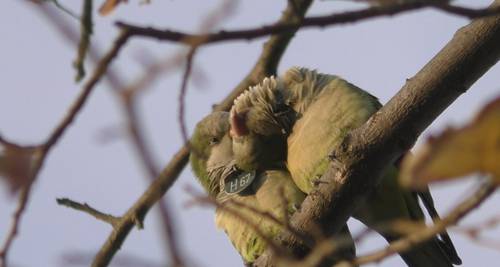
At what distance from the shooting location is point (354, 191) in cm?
355

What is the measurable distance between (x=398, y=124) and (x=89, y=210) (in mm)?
1908

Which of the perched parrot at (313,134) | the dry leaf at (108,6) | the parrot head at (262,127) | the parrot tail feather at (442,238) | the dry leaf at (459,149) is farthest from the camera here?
the parrot head at (262,127)

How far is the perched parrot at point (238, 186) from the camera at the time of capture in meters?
5.18

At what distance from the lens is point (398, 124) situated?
328 cm

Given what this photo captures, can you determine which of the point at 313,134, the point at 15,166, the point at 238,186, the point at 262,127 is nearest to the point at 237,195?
the point at 238,186

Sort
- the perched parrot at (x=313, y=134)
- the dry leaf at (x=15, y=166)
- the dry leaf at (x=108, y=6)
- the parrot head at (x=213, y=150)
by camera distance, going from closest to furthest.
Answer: the dry leaf at (x=15, y=166)
the dry leaf at (x=108, y=6)
the perched parrot at (x=313, y=134)
the parrot head at (x=213, y=150)

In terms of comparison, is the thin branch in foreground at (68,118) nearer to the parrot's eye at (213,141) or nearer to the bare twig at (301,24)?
the bare twig at (301,24)

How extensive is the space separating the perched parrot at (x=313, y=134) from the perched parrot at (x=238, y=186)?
0.35 feet

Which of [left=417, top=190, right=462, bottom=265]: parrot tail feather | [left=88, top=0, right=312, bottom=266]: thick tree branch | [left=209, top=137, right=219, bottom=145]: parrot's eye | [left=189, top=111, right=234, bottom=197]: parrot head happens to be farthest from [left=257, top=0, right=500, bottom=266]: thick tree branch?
[left=209, top=137, right=219, bottom=145]: parrot's eye

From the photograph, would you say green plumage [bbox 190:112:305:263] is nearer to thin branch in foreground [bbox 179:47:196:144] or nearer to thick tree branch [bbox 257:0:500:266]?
thick tree branch [bbox 257:0:500:266]

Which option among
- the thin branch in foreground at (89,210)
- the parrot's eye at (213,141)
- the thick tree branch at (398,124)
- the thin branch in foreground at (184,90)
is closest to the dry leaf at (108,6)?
the thin branch in foreground at (184,90)

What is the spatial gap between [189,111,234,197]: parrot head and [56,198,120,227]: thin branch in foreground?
82cm

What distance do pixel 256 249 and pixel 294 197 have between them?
1.78 ft

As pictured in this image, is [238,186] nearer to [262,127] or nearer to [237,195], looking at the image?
[237,195]
